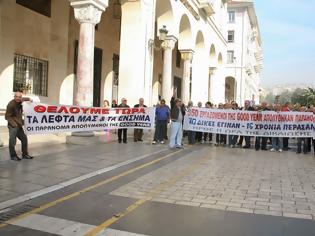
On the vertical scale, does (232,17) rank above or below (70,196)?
above

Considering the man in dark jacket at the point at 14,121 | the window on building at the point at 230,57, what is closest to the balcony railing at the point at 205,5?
the man in dark jacket at the point at 14,121

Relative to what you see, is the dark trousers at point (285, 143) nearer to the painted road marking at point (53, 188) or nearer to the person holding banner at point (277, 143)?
the person holding banner at point (277, 143)

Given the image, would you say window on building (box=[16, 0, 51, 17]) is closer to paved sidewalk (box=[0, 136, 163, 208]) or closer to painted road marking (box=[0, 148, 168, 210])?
paved sidewalk (box=[0, 136, 163, 208])

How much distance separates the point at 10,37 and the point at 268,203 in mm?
11714

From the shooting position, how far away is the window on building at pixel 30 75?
15.9 metres

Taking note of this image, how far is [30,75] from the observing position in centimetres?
1670

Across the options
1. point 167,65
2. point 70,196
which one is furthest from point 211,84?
point 70,196

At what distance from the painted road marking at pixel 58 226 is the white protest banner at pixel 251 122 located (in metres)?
11.1

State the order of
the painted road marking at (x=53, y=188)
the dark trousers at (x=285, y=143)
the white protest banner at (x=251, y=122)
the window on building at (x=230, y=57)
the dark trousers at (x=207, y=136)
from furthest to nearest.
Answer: the window on building at (x=230, y=57) < the dark trousers at (x=207, y=136) < the dark trousers at (x=285, y=143) < the white protest banner at (x=251, y=122) < the painted road marking at (x=53, y=188)

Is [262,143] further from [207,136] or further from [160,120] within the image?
[160,120]

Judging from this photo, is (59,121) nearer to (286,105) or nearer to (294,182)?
(294,182)

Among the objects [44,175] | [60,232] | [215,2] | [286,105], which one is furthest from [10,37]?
[215,2]

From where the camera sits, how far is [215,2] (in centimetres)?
3450

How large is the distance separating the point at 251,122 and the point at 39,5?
947 cm
